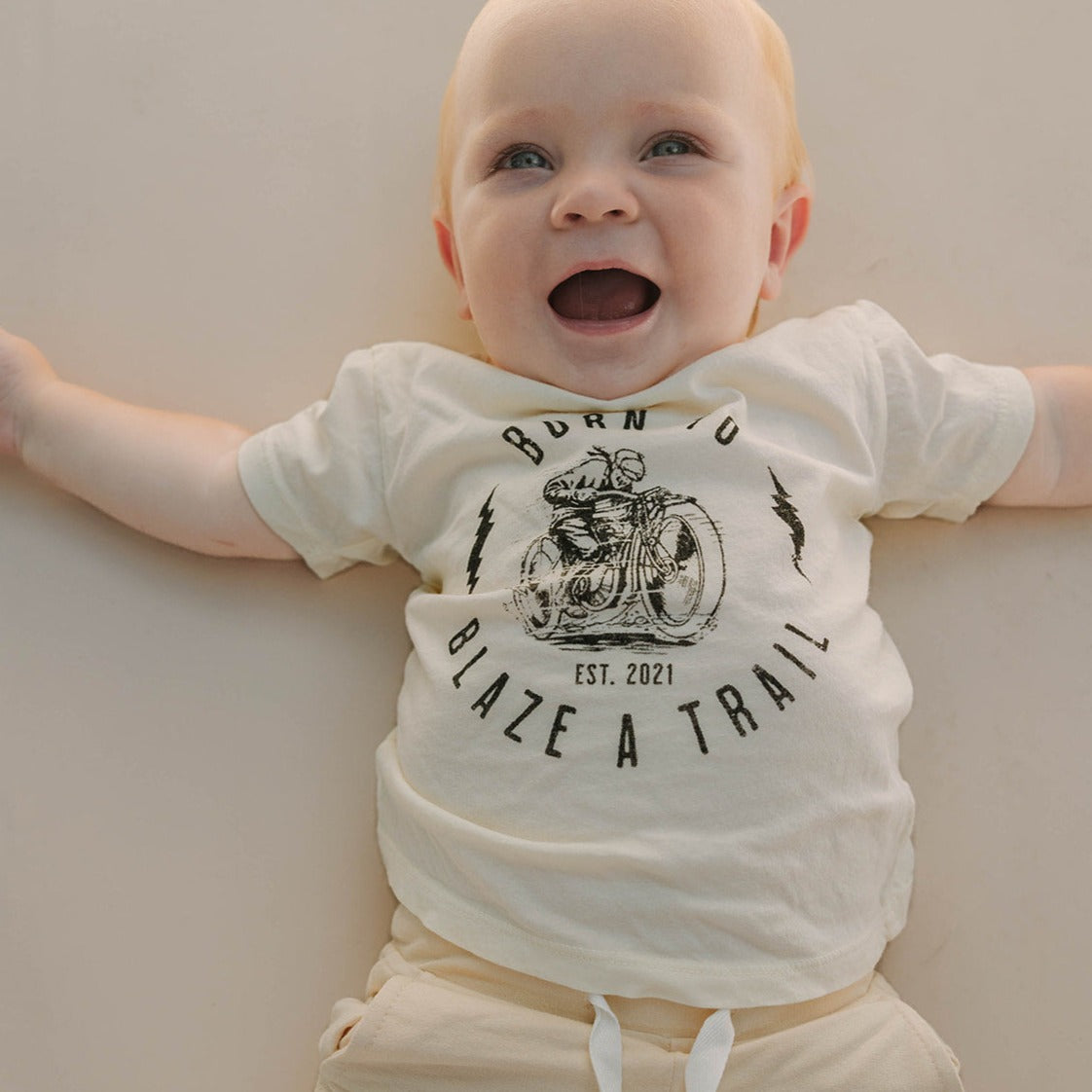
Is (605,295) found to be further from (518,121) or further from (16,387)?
(16,387)

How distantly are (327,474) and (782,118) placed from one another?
0.43 meters

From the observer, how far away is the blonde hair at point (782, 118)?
0.94m

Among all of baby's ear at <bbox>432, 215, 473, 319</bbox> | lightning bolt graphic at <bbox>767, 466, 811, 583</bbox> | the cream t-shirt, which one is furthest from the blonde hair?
lightning bolt graphic at <bbox>767, 466, 811, 583</bbox>

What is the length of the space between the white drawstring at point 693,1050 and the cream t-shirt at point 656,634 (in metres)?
0.01

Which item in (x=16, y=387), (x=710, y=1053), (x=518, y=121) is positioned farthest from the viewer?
(x=16, y=387)

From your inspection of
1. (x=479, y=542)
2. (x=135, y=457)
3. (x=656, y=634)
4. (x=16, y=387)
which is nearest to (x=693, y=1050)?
(x=656, y=634)

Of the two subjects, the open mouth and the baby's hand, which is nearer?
the open mouth

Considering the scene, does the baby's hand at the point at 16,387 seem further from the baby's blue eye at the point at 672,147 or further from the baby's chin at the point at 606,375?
the baby's blue eye at the point at 672,147

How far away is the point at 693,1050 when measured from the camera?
776 mm

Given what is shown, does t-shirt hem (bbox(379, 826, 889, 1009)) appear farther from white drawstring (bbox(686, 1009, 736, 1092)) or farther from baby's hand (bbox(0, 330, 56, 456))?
baby's hand (bbox(0, 330, 56, 456))

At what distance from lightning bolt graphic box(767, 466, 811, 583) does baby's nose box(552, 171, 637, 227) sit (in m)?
0.20

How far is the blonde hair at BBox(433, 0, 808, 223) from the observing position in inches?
37.2

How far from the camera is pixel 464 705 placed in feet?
2.82

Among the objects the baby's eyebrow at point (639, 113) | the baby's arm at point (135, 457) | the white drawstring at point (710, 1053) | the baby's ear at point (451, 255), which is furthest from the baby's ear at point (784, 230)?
the white drawstring at point (710, 1053)
